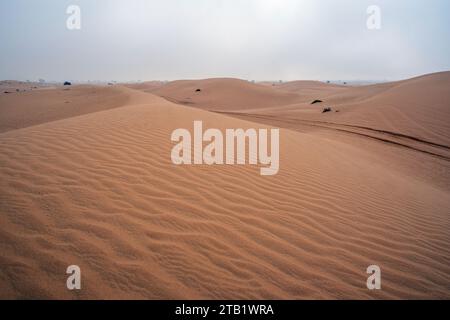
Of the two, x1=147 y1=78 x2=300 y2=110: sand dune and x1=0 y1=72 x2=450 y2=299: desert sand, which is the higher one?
x1=147 y1=78 x2=300 y2=110: sand dune

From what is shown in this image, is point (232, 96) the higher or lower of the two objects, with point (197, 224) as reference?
Result: higher

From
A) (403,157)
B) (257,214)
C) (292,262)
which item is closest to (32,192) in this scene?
(257,214)

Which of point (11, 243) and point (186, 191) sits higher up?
point (186, 191)

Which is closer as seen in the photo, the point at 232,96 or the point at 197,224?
the point at 197,224

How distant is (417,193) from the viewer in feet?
15.5

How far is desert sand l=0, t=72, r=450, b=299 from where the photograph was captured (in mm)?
2156

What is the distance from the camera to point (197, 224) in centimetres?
276

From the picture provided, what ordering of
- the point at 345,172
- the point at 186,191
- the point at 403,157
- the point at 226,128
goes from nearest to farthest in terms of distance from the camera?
1. the point at 186,191
2. the point at 345,172
3. the point at 226,128
4. the point at 403,157

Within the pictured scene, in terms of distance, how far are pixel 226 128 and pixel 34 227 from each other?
4.49 meters

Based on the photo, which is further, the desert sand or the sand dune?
the sand dune

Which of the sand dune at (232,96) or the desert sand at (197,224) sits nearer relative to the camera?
the desert sand at (197,224)

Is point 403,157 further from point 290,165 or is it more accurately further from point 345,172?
point 290,165

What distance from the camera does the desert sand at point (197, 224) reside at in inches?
84.9

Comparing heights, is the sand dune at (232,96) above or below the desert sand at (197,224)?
above
